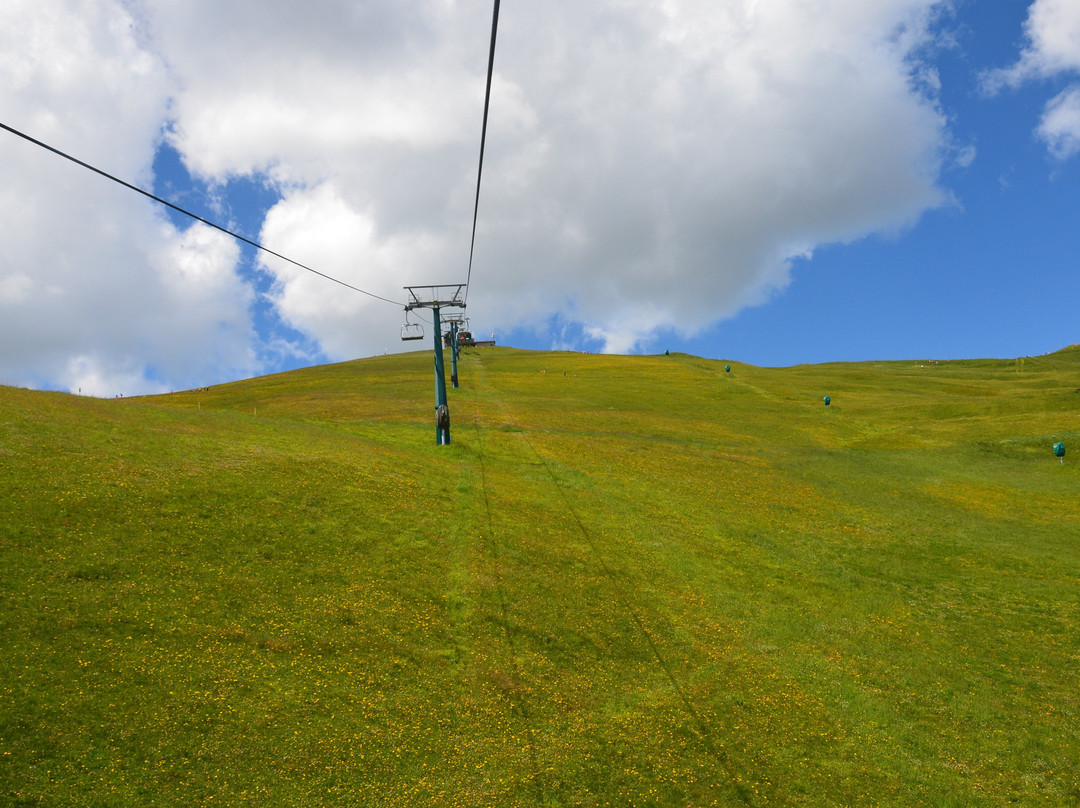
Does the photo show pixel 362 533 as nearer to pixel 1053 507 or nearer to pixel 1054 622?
A: pixel 1054 622

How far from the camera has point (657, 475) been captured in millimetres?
51719

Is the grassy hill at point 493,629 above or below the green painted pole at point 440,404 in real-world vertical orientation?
below

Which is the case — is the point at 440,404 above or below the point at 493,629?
above

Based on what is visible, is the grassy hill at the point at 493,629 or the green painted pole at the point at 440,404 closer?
the grassy hill at the point at 493,629

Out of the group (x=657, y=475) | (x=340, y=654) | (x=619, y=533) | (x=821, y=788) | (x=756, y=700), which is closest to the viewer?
(x=821, y=788)

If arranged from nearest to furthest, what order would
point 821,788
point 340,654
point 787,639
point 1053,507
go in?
point 821,788
point 340,654
point 787,639
point 1053,507

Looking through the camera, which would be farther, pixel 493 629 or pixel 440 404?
pixel 440 404

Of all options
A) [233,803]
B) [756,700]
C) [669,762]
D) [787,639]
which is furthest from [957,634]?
[233,803]

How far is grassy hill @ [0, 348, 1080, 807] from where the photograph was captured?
17391mm

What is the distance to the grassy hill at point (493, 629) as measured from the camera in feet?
57.1

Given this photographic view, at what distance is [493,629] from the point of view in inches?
989

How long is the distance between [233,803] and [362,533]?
51.4 feet

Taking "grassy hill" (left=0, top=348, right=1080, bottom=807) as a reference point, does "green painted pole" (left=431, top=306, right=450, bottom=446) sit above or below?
above

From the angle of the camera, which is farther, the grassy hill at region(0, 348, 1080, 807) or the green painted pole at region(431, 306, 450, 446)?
the green painted pole at region(431, 306, 450, 446)
